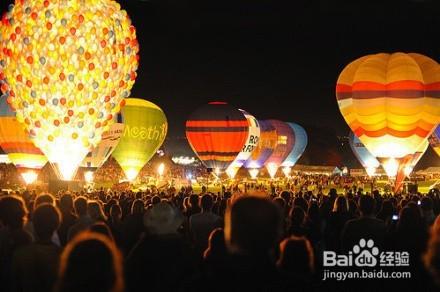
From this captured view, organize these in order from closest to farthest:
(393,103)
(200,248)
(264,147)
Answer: (200,248), (393,103), (264,147)

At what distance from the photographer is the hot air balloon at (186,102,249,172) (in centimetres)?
2950

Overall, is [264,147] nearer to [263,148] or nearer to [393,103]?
[263,148]

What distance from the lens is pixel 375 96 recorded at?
22031 millimetres

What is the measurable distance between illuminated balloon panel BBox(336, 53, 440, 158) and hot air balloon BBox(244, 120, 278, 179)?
19.7 m

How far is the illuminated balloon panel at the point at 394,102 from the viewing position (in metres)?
22.0

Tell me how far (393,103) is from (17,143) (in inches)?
536

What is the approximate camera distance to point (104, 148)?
83.7ft

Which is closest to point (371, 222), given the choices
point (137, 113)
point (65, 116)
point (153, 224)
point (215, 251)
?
point (215, 251)

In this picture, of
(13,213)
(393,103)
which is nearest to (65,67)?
(393,103)

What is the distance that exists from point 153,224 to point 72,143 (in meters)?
14.4

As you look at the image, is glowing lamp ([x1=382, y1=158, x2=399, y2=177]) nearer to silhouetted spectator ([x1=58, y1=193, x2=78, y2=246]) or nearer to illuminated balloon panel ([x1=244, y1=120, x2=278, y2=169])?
silhouetted spectator ([x1=58, y1=193, x2=78, y2=246])

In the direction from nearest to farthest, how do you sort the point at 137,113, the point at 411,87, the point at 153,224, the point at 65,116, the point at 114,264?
1. the point at 114,264
2. the point at 153,224
3. the point at 65,116
4. the point at 411,87
5. the point at 137,113

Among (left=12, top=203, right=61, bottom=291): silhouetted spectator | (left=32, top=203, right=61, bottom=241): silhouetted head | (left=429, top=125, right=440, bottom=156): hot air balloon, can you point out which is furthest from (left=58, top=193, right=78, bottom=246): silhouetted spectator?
(left=429, top=125, right=440, bottom=156): hot air balloon

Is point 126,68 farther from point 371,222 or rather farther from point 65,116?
point 371,222
